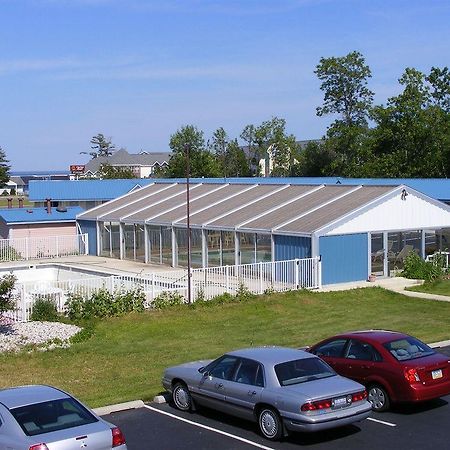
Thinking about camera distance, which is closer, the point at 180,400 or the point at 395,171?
the point at 180,400

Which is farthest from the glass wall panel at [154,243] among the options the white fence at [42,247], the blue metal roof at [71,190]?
the blue metal roof at [71,190]

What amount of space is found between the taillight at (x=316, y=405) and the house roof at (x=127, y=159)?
132 metres

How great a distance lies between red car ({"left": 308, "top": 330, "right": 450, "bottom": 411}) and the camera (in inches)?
551

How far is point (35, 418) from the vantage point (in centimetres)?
1034

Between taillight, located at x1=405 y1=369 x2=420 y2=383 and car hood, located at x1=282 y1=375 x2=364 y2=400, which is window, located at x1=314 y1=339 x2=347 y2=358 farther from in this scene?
car hood, located at x1=282 y1=375 x2=364 y2=400

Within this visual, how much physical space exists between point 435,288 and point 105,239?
2158 cm

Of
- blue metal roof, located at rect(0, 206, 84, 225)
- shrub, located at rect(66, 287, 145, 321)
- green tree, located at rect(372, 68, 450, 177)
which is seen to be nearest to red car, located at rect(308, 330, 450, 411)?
shrub, located at rect(66, 287, 145, 321)

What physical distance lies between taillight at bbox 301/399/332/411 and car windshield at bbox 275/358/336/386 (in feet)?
2.27

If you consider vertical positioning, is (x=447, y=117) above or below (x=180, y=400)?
above

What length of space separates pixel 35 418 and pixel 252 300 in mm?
18002

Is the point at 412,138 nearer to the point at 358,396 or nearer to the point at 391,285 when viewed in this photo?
the point at 391,285

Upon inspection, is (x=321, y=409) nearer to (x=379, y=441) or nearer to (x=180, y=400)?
(x=379, y=441)

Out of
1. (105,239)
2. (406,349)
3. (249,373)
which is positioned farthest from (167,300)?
(105,239)

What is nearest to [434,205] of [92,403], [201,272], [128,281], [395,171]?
[201,272]
